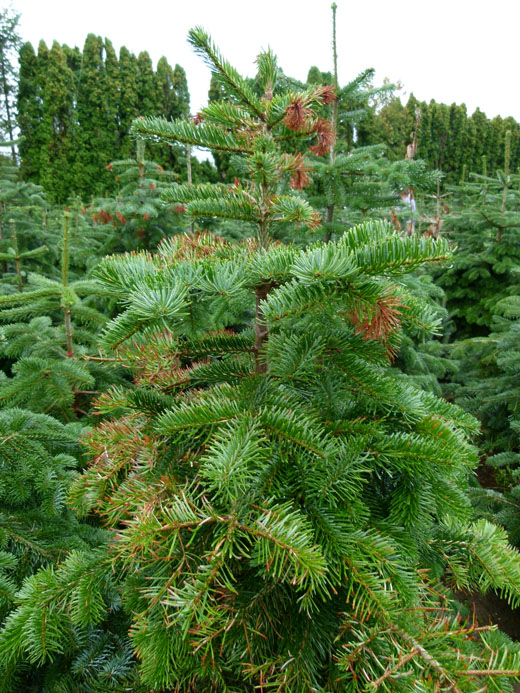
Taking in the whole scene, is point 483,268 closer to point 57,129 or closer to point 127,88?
point 127,88

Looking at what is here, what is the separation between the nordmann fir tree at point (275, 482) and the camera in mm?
710

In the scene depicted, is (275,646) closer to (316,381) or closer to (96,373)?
(316,381)

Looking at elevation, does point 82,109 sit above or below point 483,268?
above

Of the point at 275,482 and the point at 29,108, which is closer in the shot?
the point at 275,482

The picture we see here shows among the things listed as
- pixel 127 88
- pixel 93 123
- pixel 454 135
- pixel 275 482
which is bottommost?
pixel 275 482

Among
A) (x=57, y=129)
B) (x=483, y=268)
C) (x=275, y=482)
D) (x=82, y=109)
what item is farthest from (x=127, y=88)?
(x=275, y=482)

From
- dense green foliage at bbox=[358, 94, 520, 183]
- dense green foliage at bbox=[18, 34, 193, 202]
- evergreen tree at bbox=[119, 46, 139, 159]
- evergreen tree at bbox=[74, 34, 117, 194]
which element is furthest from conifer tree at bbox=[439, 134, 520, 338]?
dense green foliage at bbox=[358, 94, 520, 183]

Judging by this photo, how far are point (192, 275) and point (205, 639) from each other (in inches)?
26.6

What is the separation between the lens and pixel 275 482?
82cm

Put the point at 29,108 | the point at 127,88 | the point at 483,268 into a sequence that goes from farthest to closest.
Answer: the point at 127,88, the point at 29,108, the point at 483,268

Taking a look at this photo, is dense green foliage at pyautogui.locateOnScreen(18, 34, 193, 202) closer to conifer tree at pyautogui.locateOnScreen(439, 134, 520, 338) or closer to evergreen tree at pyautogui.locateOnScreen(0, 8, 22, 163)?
evergreen tree at pyautogui.locateOnScreen(0, 8, 22, 163)

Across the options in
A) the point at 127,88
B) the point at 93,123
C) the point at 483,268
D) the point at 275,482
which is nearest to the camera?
the point at 275,482

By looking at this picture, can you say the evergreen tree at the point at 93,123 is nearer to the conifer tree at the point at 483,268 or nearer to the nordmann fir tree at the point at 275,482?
the conifer tree at the point at 483,268

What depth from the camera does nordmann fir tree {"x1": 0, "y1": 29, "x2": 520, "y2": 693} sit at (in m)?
0.71
